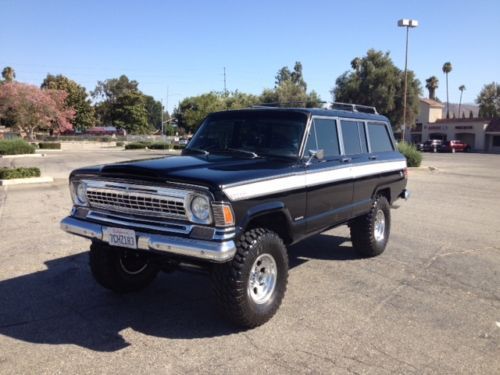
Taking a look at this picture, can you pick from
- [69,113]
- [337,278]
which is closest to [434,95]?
[69,113]

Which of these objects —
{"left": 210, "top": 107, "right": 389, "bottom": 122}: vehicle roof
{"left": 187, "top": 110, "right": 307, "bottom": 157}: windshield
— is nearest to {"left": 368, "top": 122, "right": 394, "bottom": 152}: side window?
{"left": 210, "top": 107, "right": 389, "bottom": 122}: vehicle roof

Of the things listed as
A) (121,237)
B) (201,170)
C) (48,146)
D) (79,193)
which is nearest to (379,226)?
(201,170)

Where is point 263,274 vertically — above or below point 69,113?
below

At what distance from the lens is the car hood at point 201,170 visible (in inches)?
156

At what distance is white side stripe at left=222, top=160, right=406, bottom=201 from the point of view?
159 inches

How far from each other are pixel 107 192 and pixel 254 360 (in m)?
2.02

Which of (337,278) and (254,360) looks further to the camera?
(337,278)

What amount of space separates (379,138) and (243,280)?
409cm

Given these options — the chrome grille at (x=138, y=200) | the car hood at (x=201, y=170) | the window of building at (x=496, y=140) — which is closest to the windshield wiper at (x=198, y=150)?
the car hood at (x=201, y=170)

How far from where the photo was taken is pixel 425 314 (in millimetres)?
4770

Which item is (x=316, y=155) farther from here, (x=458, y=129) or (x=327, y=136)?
(x=458, y=129)

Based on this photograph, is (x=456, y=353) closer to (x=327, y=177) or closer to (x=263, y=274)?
(x=263, y=274)

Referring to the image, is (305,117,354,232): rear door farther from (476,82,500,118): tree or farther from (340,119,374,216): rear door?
(476,82,500,118): tree

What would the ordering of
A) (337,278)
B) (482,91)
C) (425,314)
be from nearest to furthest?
(425,314), (337,278), (482,91)
